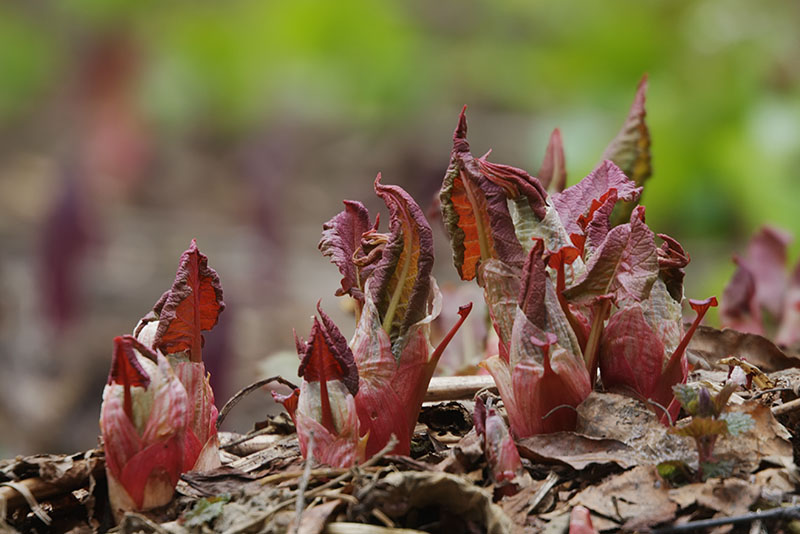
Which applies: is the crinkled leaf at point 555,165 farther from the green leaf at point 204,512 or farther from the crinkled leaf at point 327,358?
the green leaf at point 204,512

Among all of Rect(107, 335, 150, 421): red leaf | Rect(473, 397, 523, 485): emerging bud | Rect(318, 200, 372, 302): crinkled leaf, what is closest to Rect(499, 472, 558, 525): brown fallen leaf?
Rect(473, 397, 523, 485): emerging bud

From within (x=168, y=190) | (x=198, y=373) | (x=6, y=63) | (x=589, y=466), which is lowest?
(x=589, y=466)

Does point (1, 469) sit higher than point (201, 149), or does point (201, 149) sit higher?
point (201, 149)

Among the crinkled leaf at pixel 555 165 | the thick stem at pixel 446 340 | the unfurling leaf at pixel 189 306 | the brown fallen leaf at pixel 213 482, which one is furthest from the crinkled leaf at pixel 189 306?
the crinkled leaf at pixel 555 165

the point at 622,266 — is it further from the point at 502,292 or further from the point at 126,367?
the point at 126,367

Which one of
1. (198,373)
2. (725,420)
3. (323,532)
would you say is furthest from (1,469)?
(725,420)

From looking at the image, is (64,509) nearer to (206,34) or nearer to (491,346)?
(491,346)

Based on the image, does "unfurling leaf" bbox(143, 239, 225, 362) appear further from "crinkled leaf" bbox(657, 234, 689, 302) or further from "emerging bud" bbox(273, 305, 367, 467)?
"crinkled leaf" bbox(657, 234, 689, 302)

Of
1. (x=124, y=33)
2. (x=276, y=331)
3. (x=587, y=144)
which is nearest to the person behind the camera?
(x=587, y=144)
